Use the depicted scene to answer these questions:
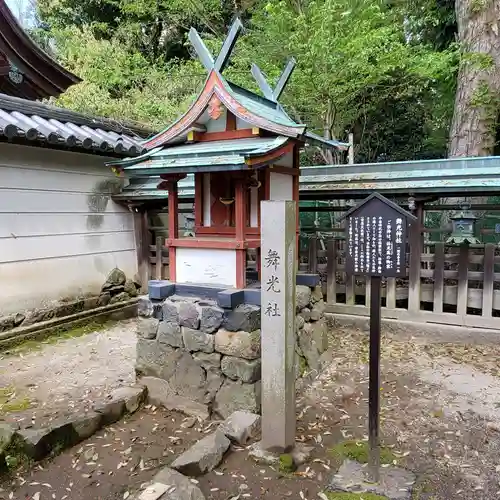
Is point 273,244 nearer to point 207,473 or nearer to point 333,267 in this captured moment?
point 207,473

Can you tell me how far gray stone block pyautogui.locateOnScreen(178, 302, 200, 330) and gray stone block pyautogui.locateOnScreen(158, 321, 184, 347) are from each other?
105 millimetres

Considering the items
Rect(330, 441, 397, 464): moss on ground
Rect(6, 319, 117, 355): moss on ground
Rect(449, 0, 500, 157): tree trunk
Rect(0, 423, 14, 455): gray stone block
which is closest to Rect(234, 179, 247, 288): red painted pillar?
Rect(330, 441, 397, 464): moss on ground

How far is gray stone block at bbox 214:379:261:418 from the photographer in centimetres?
449

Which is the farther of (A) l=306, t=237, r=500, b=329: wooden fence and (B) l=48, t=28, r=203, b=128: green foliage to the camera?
(B) l=48, t=28, r=203, b=128: green foliage

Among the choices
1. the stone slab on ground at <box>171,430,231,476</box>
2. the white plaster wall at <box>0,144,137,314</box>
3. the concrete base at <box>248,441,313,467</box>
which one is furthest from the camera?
the white plaster wall at <box>0,144,137,314</box>

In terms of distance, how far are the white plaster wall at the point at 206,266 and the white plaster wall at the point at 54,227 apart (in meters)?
3.31

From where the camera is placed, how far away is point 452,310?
7.14 metres

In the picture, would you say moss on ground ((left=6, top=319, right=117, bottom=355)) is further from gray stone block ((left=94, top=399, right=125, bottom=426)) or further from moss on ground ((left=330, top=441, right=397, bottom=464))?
moss on ground ((left=330, top=441, right=397, bottom=464))

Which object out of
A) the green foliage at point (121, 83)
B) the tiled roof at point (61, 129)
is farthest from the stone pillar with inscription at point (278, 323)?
the green foliage at point (121, 83)

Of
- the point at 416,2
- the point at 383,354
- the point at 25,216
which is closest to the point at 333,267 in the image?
the point at 383,354

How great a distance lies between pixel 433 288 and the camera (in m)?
6.96

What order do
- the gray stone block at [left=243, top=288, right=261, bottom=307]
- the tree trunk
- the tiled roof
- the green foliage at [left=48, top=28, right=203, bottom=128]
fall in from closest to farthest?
the gray stone block at [left=243, top=288, right=261, bottom=307], the tiled roof, the tree trunk, the green foliage at [left=48, top=28, right=203, bottom=128]

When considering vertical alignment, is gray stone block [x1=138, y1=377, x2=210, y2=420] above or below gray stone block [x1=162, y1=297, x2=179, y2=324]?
below

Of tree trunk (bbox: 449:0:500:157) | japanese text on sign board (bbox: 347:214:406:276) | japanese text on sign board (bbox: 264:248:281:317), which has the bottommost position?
japanese text on sign board (bbox: 264:248:281:317)
